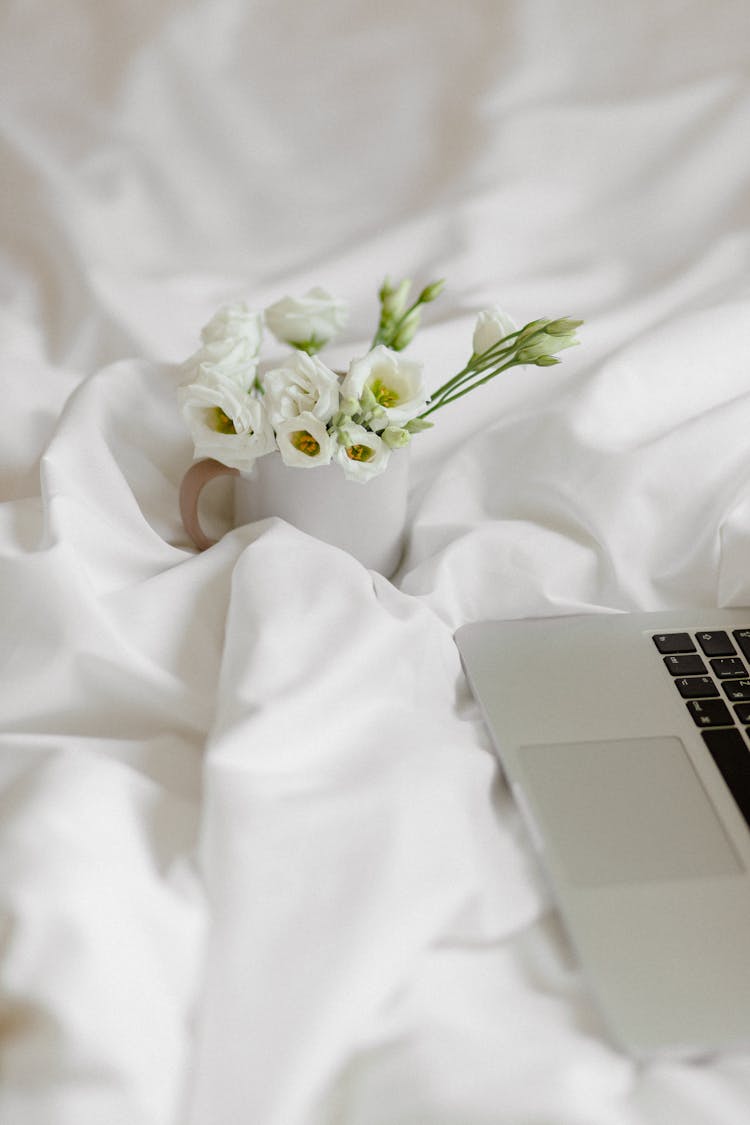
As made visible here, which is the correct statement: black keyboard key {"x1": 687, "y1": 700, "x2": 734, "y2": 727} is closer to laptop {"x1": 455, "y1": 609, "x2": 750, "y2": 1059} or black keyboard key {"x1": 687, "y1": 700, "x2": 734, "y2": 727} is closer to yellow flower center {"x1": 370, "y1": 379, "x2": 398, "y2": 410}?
laptop {"x1": 455, "y1": 609, "x2": 750, "y2": 1059}

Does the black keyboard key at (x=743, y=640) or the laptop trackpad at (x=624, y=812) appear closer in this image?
the laptop trackpad at (x=624, y=812)

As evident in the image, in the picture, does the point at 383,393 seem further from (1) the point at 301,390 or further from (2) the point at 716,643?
(2) the point at 716,643

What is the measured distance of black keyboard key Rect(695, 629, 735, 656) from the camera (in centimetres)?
68

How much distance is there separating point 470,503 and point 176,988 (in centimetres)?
39

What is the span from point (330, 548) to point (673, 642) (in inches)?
7.7

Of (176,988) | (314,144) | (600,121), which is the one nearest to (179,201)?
(314,144)

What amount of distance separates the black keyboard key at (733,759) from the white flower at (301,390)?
25 cm

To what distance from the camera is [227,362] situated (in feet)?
2.22

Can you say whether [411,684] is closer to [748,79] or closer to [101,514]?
[101,514]

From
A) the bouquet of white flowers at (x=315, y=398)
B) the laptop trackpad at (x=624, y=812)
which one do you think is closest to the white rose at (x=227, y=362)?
the bouquet of white flowers at (x=315, y=398)

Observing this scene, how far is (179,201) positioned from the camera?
93cm

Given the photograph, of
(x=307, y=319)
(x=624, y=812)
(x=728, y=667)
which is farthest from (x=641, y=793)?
(x=307, y=319)

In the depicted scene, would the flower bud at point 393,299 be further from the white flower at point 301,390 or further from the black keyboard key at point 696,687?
the black keyboard key at point 696,687

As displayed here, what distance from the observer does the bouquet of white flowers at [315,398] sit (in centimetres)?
64
